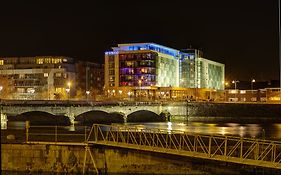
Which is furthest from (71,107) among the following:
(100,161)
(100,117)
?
(100,161)

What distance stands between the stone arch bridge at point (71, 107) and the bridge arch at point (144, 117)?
2.16 m

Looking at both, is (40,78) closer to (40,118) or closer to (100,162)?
(40,118)

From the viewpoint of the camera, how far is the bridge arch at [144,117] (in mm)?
126031

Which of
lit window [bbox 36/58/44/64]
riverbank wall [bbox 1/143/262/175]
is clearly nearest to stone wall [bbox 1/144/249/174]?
riverbank wall [bbox 1/143/262/175]

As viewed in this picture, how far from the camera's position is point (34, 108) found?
101 metres

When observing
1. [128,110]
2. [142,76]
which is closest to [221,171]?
[128,110]

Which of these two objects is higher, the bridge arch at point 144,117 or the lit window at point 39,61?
the lit window at point 39,61

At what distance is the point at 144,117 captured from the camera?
13238cm

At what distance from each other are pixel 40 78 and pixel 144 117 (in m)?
72.2

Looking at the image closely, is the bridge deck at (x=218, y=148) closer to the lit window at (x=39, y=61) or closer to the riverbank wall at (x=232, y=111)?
the riverbank wall at (x=232, y=111)

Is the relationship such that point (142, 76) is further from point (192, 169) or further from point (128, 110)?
point (192, 169)

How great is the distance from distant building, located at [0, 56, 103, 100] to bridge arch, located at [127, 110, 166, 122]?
192ft

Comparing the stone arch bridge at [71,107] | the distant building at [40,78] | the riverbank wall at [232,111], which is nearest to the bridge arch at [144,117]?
the stone arch bridge at [71,107]

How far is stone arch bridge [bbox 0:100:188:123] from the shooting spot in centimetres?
9877
